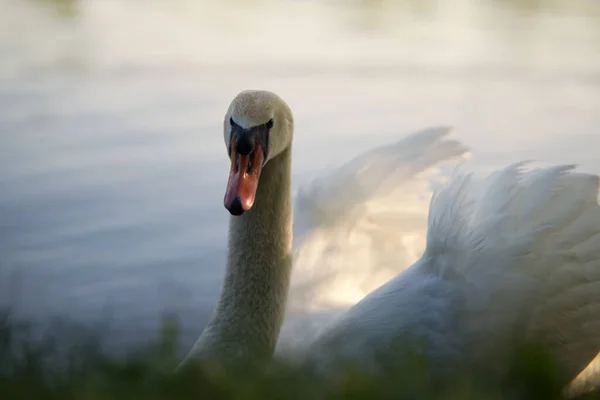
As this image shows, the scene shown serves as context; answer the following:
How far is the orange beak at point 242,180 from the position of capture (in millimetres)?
4129

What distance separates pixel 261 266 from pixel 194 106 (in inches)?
204

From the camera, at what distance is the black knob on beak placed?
4.25m

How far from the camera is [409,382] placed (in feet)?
7.11

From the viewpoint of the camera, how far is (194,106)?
9711mm

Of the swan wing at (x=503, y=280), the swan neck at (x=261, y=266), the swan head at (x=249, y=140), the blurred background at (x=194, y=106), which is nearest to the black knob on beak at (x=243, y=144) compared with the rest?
the swan head at (x=249, y=140)

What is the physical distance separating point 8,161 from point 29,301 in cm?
251

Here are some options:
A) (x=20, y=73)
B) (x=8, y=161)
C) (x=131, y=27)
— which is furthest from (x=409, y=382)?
(x=131, y=27)

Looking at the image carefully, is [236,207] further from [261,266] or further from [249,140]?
[261,266]

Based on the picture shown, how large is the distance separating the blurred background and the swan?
1000 millimetres

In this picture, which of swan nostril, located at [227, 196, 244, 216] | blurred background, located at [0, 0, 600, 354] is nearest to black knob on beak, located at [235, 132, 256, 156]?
swan nostril, located at [227, 196, 244, 216]

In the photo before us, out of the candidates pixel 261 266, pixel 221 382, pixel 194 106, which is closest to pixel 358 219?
pixel 261 266

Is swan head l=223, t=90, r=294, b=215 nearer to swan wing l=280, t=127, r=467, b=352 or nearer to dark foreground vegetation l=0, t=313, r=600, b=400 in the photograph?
swan wing l=280, t=127, r=467, b=352

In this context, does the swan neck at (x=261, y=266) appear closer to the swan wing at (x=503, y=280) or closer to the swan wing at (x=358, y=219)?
the swan wing at (x=503, y=280)

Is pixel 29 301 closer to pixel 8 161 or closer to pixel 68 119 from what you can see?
pixel 8 161
